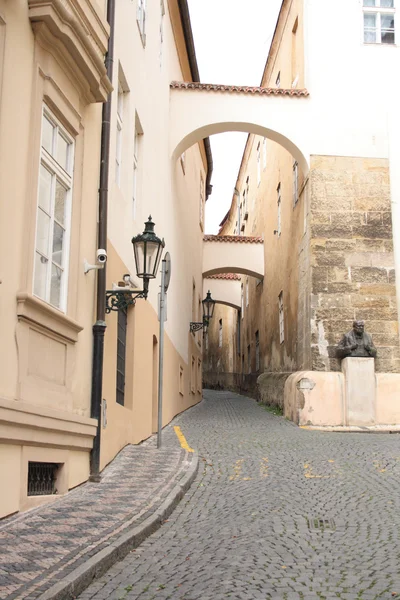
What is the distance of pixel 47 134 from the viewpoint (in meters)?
7.05

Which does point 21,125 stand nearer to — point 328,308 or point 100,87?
point 100,87

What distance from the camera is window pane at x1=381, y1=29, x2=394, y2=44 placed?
18953 millimetres

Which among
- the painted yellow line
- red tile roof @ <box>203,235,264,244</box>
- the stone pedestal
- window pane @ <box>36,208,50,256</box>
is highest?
red tile roof @ <box>203,235,264,244</box>

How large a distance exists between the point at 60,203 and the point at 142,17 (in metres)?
6.60

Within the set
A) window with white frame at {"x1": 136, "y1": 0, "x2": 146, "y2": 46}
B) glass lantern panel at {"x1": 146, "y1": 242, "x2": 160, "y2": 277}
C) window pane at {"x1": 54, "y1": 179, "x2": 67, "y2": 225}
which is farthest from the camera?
window with white frame at {"x1": 136, "y1": 0, "x2": 146, "y2": 46}

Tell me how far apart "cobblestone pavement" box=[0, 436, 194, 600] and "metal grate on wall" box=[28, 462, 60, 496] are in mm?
178

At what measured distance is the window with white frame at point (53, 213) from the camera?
268 inches

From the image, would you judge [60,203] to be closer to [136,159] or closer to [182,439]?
[136,159]

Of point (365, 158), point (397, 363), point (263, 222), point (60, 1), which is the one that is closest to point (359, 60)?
point (365, 158)

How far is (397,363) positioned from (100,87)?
10943 mm

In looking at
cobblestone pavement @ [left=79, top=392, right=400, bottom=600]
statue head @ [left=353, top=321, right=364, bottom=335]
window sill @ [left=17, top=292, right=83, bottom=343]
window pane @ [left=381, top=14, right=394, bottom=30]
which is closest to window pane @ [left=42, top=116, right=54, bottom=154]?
window sill @ [left=17, top=292, right=83, bottom=343]

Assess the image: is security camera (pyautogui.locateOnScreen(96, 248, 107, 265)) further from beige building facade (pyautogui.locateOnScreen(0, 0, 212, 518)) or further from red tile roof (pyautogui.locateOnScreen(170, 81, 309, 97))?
red tile roof (pyautogui.locateOnScreen(170, 81, 309, 97))

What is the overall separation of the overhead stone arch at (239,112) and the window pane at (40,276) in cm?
1176

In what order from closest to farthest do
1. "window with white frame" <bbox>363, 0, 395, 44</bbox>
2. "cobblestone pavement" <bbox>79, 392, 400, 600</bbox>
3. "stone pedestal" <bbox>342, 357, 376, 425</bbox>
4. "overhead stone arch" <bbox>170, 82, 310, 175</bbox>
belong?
"cobblestone pavement" <bbox>79, 392, 400, 600</bbox> → "stone pedestal" <bbox>342, 357, 376, 425</bbox> → "overhead stone arch" <bbox>170, 82, 310, 175</bbox> → "window with white frame" <bbox>363, 0, 395, 44</bbox>
